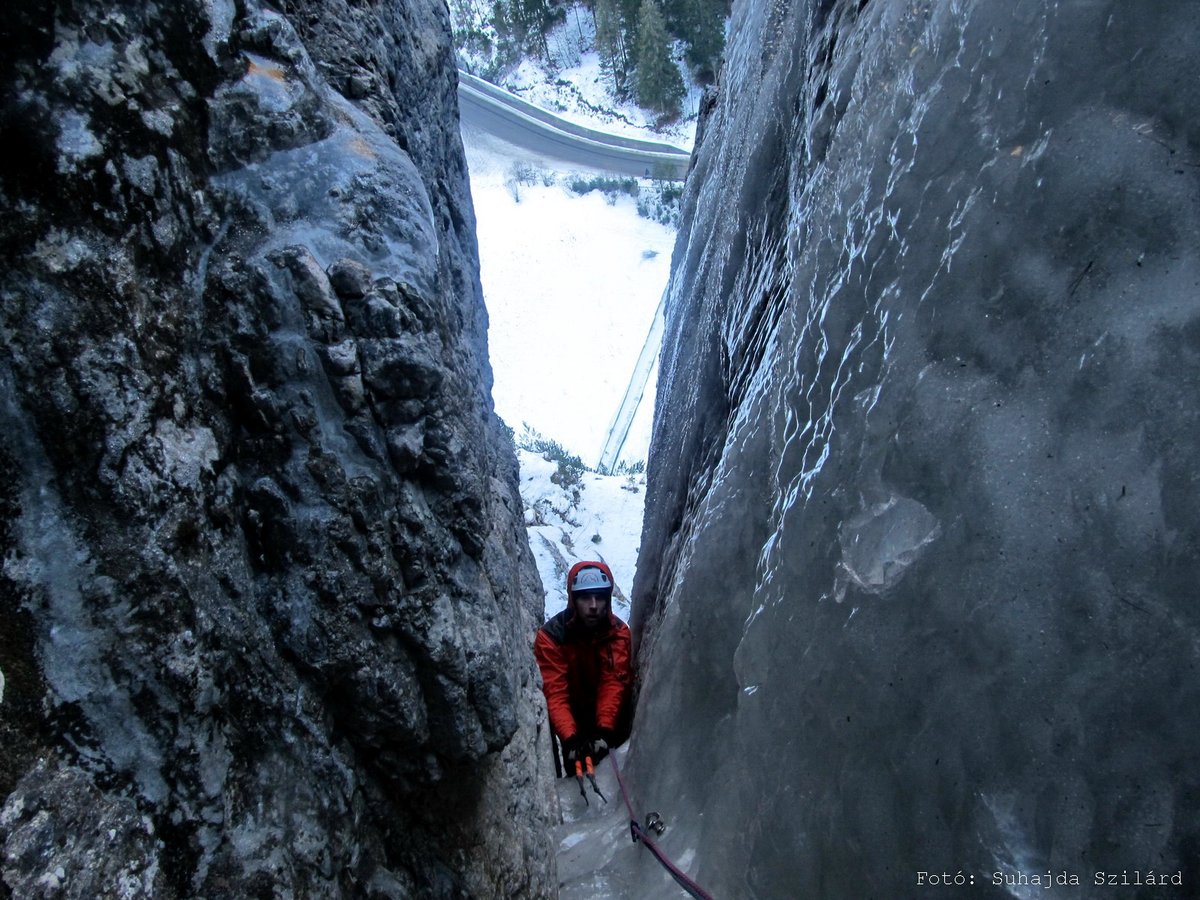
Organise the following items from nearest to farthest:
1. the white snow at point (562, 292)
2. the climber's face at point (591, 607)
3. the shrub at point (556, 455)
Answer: the climber's face at point (591, 607) → the shrub at point (556, 455) → the white snow at point (562, 292)

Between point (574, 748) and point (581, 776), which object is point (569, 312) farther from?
point (581, 776)

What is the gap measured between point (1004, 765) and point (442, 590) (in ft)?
4.48

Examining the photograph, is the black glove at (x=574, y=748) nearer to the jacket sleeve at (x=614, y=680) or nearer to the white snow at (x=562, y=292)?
the jacket sleeve at (x=614, y=680)

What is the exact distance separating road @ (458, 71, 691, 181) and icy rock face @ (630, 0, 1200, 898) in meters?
17.0

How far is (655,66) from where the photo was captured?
19.4 metres

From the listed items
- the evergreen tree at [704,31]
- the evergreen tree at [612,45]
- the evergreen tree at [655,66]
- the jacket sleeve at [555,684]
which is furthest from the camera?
the evergreen tree at [612,45]

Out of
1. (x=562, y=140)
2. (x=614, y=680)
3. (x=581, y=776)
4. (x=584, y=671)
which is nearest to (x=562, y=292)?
(x=562, y=140)

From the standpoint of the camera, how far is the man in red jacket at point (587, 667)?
3.60 metres

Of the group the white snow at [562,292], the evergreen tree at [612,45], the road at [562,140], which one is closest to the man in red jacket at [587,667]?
the white snow at [562,292]

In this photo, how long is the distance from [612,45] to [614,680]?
21.2 metres

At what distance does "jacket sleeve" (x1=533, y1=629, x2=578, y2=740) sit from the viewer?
3543mm

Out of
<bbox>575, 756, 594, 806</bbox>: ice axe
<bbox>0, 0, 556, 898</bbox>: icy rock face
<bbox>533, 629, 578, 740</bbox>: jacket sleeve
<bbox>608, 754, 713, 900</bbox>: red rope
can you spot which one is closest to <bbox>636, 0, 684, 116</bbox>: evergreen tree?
<bbox>533, 629, 578, 740</bbox>: jacket sleeve

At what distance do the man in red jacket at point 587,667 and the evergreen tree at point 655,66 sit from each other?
1852 cm

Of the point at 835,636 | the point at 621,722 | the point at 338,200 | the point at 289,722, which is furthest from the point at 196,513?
the point at 621,722
